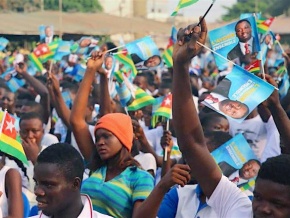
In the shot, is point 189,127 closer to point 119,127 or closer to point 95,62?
point 119,127

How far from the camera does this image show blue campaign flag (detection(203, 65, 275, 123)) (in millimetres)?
3816

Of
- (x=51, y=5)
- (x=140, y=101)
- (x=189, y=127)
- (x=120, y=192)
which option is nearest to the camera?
(x=189, y=127)

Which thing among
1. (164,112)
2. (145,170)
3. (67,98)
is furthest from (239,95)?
(67,98)

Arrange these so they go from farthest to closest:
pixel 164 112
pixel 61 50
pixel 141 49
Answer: pixel 61 50 < pixel 141 49 < pixel 164 112

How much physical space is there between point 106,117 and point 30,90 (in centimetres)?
620

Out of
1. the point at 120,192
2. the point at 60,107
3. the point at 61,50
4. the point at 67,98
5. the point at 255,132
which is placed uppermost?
the point at 120,192

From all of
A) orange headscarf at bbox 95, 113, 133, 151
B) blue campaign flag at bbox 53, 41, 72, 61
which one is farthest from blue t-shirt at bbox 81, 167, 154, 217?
blue campaign flag at bbox 53, 41, 72, 61

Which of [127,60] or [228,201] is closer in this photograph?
[228,201]

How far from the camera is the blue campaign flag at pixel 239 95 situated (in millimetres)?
3816

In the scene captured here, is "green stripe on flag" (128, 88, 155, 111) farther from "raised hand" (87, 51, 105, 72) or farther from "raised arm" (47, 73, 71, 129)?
"raised hand" (87, 51, 105, 72)

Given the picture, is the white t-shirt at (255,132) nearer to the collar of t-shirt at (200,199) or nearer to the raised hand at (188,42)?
the collar of t-shirt at (200,199)

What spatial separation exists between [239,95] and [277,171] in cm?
82

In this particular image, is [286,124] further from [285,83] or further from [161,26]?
[161,26]

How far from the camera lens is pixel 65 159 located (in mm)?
3764
